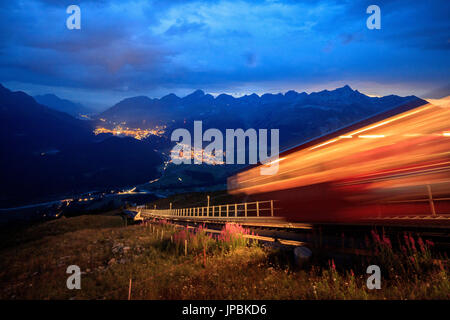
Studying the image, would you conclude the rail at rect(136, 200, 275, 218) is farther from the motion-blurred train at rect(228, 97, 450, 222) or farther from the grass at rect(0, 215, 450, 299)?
the grass at rect(0, 215, 450, 299)

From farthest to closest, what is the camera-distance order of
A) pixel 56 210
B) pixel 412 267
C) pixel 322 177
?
1. pixel 56 210
2. pixel 322 177
3. pixel 412 267

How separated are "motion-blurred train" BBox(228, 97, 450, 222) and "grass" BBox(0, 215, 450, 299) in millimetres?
1367

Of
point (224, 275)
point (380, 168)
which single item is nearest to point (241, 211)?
point (224, 275)

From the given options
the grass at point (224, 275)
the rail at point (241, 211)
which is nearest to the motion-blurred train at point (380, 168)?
the grass at point (224, 275)

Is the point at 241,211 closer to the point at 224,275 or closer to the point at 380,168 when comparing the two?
the point at 224,275

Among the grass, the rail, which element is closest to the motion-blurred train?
the grass

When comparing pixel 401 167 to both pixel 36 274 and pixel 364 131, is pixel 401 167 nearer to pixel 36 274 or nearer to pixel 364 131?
pixel 364 131

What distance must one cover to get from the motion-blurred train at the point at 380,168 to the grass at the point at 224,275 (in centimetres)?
137

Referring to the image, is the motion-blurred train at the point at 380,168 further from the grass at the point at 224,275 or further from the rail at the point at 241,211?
the rail at the point at 241,211

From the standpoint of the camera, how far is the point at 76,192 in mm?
168750

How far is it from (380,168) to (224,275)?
19.2ft

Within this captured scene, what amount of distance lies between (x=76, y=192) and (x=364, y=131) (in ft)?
687

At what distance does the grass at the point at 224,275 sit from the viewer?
159 inches
